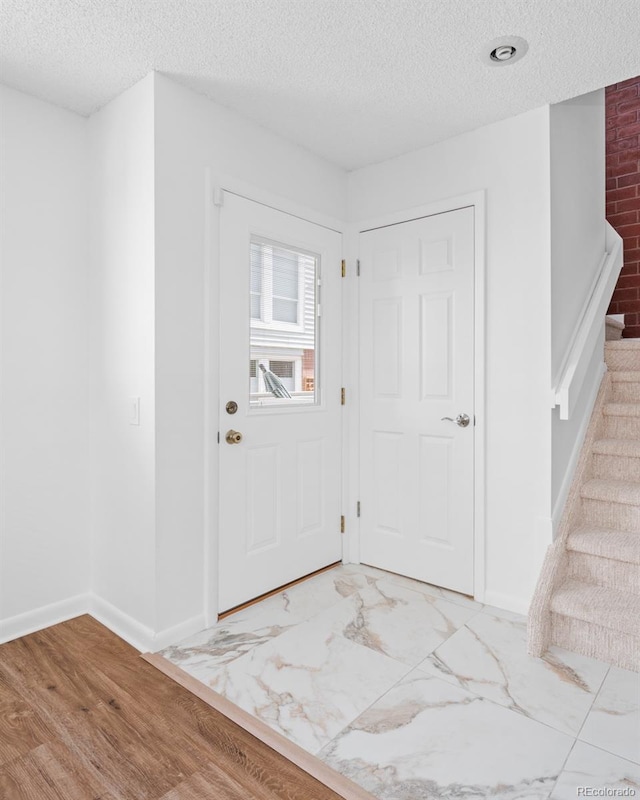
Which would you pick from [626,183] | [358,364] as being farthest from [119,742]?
[626,183]

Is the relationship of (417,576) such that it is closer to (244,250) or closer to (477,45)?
(244,250)

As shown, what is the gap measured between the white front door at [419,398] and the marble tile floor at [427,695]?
347 mm

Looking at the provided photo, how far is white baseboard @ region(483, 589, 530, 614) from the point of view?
2463 mm

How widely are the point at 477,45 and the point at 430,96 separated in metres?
0.38

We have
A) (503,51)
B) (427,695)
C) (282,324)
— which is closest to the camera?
(427,695)

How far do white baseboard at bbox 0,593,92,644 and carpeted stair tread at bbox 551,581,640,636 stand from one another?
218 cm

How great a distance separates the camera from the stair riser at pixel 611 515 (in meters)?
2.35

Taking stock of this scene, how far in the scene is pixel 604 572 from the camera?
223 cm

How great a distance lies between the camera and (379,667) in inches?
79.8

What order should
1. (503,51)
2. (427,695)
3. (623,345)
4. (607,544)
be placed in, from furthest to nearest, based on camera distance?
(623,345), (607,544), (503,51), (427,695)

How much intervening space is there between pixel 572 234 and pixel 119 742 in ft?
9.65

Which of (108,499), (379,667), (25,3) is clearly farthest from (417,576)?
(25,3)

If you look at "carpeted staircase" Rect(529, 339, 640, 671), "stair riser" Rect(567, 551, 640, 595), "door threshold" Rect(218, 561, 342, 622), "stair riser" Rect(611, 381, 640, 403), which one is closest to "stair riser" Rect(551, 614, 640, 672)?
"carpeted staircase" Rect(529, 339, 640, 671)

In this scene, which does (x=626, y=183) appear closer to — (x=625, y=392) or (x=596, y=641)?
(x=625, y=392)
